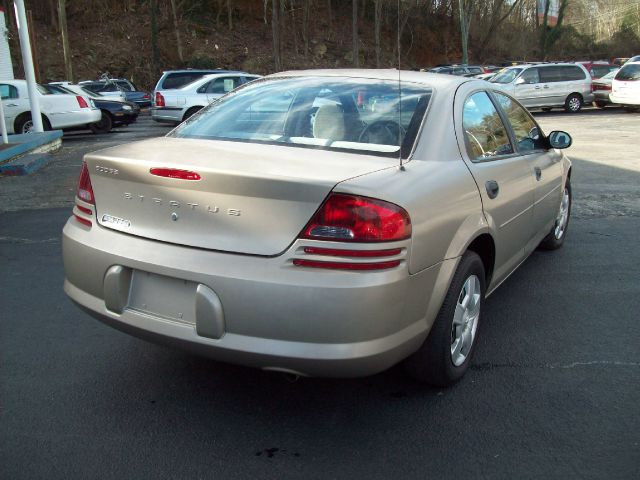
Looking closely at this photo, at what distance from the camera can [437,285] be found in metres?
2.81

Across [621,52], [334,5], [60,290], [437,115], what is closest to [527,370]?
[437,115]

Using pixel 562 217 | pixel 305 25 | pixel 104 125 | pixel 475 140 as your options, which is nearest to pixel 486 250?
pixel 475 140

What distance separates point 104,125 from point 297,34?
98.2 feet

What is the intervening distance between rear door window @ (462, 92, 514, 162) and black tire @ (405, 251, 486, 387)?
0.68m

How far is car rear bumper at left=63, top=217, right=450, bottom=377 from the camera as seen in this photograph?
2430 millimetres

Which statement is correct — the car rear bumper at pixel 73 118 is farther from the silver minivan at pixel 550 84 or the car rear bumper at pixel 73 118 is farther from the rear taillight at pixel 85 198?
the rear taillight at pixel 85 198

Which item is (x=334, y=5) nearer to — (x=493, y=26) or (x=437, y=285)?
(x=493, y=26)

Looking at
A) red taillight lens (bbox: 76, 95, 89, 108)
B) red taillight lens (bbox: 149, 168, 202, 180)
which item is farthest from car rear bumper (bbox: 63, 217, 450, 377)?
red taillight lens (bbox: 76, 95, 89, 108)

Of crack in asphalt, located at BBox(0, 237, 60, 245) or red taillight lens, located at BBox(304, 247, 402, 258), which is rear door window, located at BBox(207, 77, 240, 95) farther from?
red taillight lens, located at BBox(304, 247, 402, 258)

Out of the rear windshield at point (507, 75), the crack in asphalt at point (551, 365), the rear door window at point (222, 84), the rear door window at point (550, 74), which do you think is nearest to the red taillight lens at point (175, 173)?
the crack in asphalt at point (551, 365)

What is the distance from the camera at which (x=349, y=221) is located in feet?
8.14

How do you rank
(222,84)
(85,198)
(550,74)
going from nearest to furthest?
(85,198)
(222,84)
(550,74)

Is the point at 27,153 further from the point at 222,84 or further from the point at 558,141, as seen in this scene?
the point at 558,141

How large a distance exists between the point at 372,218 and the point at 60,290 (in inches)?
121
